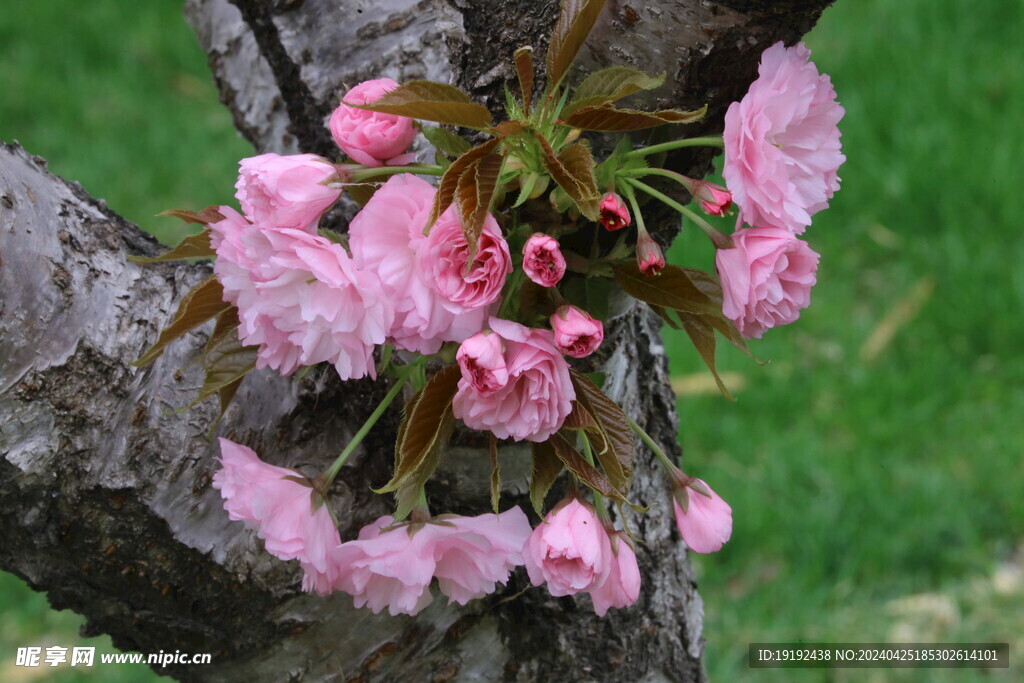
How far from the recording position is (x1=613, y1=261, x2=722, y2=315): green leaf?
2.84 ft

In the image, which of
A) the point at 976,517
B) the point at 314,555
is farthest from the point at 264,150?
the point at 976,517

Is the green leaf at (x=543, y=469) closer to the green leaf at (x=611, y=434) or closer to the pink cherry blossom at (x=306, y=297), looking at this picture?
the green leaf at (x=611, y=434)

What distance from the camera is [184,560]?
1020 mm

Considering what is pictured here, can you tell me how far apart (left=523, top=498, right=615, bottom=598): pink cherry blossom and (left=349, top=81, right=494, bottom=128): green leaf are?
0.34m

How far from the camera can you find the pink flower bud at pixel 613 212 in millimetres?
776

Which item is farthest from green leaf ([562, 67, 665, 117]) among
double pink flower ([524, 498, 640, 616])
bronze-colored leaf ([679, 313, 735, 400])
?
double pink flower ([524, 498, 640, 616])

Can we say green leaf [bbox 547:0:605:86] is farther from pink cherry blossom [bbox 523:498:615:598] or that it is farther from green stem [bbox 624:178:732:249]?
pink cherry blossom [bbox 523:498:615:598]

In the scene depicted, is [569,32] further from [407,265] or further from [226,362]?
[226,362]

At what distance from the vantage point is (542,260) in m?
0.76

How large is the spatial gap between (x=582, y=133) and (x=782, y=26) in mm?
194

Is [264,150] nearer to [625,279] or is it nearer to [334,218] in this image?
[334,218]

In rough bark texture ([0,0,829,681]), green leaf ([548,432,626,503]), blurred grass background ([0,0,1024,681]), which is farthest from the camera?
blurred grass background ([0,0,1024,681])

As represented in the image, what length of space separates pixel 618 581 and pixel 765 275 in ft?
0.99

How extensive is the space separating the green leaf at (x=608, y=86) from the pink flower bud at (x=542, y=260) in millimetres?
121
